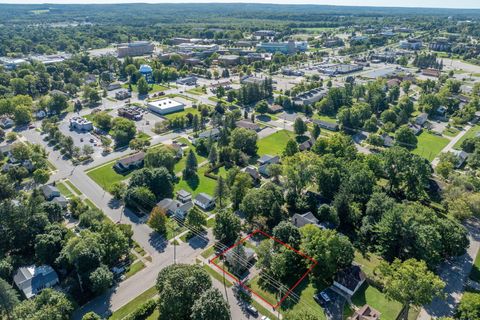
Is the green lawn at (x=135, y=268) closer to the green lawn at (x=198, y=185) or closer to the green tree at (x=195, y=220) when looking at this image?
the green tree at (x=195, y=220)

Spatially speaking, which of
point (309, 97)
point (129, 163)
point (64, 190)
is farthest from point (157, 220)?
point (309, 97)

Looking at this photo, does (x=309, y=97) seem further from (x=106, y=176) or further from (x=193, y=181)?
(x=106, y=176)

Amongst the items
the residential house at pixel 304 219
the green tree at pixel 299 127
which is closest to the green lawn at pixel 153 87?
the green tree at pixel 299 127

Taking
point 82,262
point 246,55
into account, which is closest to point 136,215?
point 82,262

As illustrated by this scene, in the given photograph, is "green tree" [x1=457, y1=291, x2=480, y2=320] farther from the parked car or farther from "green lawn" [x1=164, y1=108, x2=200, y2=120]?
"green lawn" [x1=164, y1=108, x2=200, y2=120]

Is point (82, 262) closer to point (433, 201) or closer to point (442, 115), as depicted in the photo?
point (433, 201)

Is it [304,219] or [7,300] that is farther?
[304,219]
